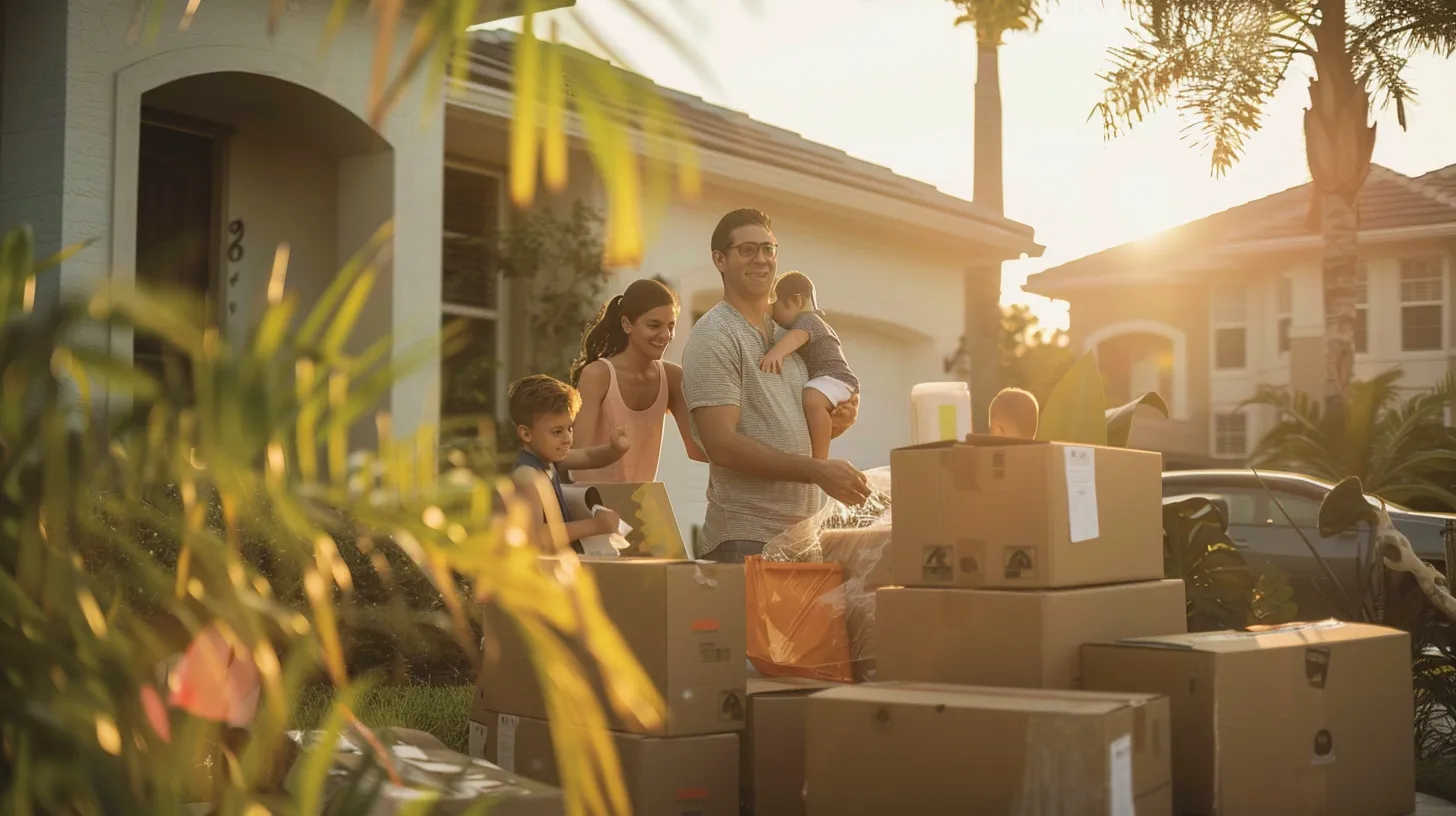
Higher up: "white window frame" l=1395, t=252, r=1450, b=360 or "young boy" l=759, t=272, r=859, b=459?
"white window frame" l=1395, t=252, r=1450, b=360

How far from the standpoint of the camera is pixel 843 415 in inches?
189

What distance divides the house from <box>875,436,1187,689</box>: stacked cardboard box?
141 centimetres

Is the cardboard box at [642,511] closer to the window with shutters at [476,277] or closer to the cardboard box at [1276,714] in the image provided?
the cardboard box at [1276,714]

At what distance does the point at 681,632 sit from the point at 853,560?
1.03 meters

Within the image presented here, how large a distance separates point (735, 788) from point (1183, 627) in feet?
4.89

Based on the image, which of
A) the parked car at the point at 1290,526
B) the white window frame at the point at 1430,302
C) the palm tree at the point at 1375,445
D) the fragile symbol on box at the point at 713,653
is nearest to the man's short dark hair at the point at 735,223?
the fragile symbol on box at the point at 713,653

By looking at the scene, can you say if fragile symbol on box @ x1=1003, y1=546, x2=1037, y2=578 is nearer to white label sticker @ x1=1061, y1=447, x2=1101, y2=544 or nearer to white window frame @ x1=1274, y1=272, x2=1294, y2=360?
white label sticker @ x1=1061, y1=447, x2=1101, y2=544

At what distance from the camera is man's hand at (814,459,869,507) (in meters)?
4.28

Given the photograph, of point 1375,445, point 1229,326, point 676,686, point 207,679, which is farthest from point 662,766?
point 1229,326

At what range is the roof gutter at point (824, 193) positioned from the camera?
9945mm

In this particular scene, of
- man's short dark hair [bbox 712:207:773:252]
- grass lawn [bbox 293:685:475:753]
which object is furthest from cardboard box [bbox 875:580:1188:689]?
grass lawn [bbox 293:685:475:753]

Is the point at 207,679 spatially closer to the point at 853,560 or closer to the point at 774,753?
the point at 774,753

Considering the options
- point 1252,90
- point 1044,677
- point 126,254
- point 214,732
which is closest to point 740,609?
point 1044,677

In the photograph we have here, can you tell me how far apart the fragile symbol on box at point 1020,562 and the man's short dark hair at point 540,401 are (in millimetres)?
1394
